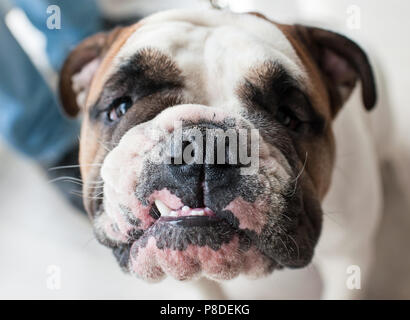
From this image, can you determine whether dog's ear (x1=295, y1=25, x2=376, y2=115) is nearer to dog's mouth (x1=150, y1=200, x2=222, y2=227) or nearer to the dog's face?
the dog's face

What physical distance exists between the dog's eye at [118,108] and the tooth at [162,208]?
1.01 ft

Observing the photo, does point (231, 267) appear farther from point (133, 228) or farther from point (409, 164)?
point (409, 164)

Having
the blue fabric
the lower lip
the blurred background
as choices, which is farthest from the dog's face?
the blue fabric

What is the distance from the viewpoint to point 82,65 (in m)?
1.39

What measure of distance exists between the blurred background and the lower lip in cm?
76

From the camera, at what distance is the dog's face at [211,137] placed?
0.87 metres

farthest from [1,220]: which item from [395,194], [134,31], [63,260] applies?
[395,194]

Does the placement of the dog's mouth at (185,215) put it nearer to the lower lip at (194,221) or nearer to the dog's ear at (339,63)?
the lower lip at (194,221)

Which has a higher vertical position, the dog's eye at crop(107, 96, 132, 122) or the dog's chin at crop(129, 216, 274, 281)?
the dog's eye at crop(107, 96, 132, 122)

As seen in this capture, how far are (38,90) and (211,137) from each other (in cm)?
136

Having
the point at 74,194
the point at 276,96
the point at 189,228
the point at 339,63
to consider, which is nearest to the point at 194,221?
the point at 189,228

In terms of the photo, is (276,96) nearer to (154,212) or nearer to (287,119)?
(287,119)

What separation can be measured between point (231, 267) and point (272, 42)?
548mm

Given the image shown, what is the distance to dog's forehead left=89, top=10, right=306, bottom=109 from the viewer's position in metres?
1.04
